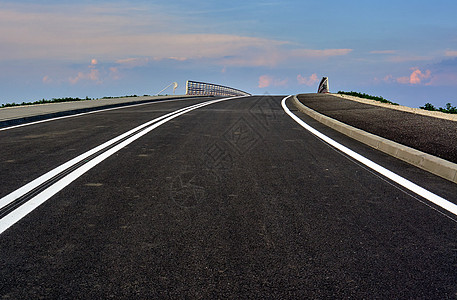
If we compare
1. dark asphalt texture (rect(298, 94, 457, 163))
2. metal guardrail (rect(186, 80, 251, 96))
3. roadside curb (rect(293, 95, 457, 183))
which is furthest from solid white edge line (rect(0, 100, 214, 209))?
metal guardrail (rect(186, 80, 251, 96))

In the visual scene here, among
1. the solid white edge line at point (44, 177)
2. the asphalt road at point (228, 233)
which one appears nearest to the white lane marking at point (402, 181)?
the asphalt road at point (228, 233)

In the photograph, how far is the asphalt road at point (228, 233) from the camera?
98.7 inches

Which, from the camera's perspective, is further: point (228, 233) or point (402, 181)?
point (402, 181)

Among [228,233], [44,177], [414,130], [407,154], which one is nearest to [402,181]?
[407,154]

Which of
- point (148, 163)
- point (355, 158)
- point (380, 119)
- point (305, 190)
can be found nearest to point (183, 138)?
point (148, 163)

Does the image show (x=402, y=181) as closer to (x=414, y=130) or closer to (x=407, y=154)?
(x=407, y=154)

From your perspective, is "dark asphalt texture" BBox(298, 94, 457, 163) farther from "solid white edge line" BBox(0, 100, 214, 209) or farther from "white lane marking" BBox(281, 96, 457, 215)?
"solid white edge line" BBox(0, 100, 214, 209)

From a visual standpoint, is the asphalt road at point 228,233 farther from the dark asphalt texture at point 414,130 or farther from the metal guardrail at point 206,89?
the metal guardrail at point 206,89

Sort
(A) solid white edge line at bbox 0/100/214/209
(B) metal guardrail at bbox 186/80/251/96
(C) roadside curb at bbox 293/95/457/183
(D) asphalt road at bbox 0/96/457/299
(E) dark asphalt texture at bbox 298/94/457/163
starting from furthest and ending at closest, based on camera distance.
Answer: (B) metal guardrail at bbox 186/80/251/96 < (E) dark asphalt texture at bbox 298/94/457/163 < (C) roadside curb at bbox 293/95/457/183 < (A) solid white edge line at bbox 0/100/214/209 < (D) asphalt road at bbox 0/96/457/299

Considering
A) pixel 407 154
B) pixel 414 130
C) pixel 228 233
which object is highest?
pixel 414 130

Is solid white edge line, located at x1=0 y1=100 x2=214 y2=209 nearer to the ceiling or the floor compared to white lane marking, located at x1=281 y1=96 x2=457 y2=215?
nearer to the floor

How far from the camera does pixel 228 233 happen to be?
328 cm

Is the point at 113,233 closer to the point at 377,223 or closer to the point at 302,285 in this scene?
the point at 302,285

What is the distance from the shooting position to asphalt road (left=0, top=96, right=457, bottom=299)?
251 cm
